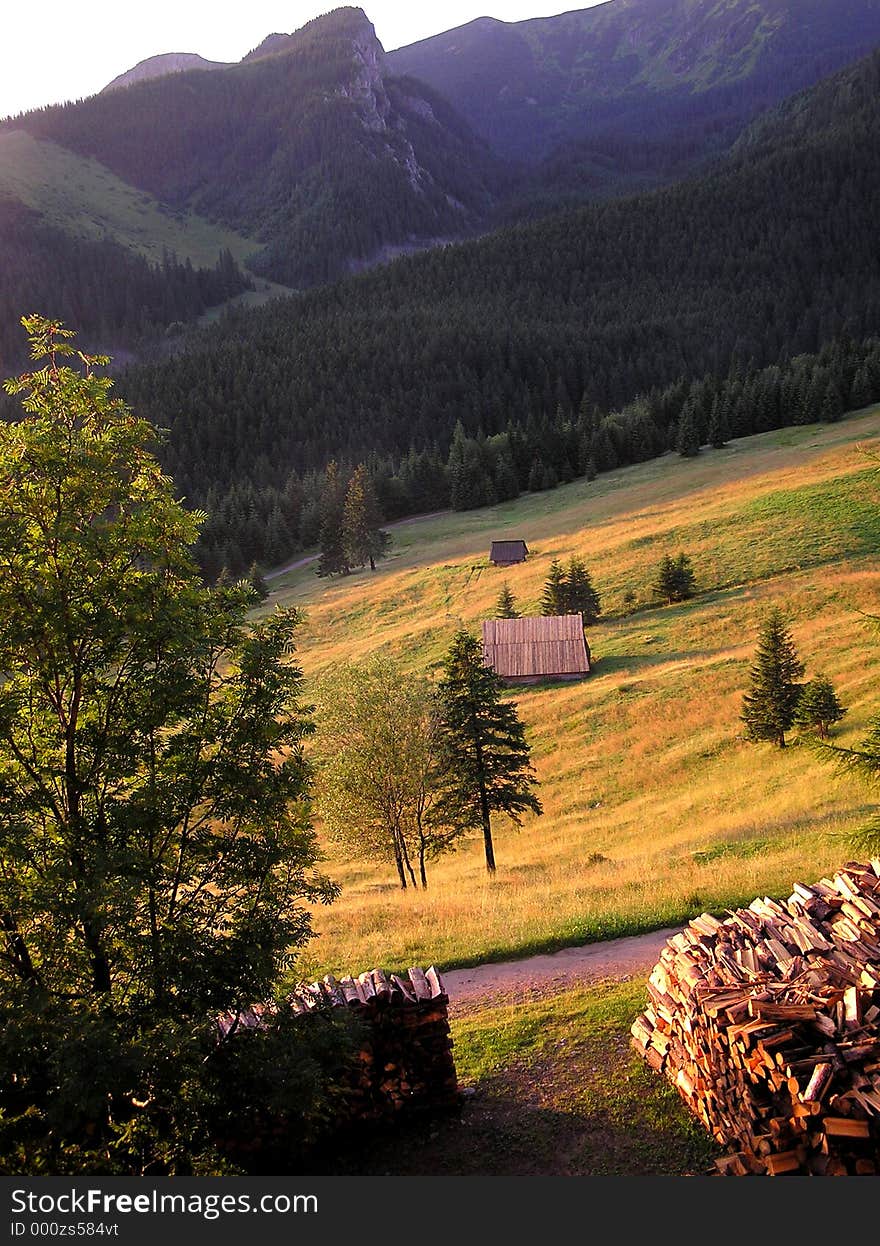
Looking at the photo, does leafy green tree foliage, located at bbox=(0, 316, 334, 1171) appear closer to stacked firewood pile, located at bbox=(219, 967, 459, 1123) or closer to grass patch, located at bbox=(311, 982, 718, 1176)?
stacked firewood pile, located at bbox=(219, 967, 459, 1123)

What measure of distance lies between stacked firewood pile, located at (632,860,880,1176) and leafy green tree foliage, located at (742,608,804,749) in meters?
23.7

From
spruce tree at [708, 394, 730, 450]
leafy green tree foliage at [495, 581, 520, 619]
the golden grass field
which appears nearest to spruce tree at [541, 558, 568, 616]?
leafy green tree foliage at [495, 581, 520, 619]

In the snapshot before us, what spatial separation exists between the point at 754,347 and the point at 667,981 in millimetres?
200658

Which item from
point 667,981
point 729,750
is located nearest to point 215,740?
point 667,981

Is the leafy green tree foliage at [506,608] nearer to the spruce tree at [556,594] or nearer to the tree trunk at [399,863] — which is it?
the spruce tree at [556,594]

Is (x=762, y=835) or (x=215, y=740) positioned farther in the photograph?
(x=762, y=835)

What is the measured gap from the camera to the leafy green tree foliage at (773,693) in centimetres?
3544

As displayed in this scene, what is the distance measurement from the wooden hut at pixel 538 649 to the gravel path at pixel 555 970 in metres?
35.0

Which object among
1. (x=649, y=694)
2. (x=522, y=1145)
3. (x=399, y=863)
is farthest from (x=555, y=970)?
(x=649, y=694)

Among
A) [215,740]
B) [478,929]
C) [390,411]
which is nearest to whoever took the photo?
[215,740]

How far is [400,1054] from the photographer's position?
11.9m

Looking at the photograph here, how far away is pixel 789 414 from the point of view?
114250 millimetres

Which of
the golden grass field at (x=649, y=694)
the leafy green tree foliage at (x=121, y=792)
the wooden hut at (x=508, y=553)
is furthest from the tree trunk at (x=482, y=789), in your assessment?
the wooden hut at (x=508, y=553)

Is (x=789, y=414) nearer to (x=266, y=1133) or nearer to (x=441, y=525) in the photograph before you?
(x=441, y=525)
